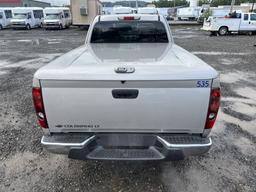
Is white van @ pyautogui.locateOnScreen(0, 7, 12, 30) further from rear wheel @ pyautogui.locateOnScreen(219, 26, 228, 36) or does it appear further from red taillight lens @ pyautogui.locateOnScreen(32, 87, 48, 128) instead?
red taillight lens @ pyautogui.locateOnScreen(32, 87, 48, 128)

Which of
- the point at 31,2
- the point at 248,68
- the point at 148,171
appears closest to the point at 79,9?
the point at 248,68

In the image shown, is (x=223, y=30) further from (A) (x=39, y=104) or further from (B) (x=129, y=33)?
(A) (x=39, y=104)

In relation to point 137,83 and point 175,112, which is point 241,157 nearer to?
point 175,112

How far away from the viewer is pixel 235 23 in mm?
21938

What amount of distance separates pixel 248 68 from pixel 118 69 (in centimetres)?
864

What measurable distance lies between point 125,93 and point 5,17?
35.2m

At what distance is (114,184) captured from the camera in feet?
9.88

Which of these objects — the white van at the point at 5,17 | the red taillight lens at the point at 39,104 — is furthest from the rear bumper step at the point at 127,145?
the white van at the point at 5,17

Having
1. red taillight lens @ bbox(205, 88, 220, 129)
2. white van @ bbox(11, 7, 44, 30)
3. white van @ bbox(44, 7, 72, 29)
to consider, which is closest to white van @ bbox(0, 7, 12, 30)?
white van @ bbox(11, 7, 44, 30)

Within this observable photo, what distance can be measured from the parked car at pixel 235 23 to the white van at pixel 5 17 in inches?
1031

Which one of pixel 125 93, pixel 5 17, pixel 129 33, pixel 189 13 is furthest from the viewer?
pixel 189 13

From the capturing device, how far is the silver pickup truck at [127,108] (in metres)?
2.26

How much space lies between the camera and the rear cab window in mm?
4785

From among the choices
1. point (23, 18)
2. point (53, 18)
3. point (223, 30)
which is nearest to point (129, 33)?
point (223, 30)
